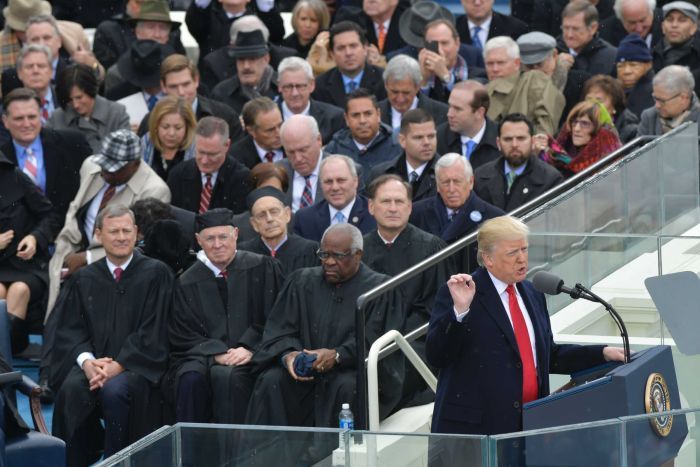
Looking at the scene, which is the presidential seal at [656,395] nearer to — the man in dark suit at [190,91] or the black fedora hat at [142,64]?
the man in dark suit at [190,91]

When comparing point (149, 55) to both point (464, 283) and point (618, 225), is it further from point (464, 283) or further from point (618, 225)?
point (464, 283)

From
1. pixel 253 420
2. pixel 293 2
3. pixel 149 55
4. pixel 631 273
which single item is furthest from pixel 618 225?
pixel 293 2

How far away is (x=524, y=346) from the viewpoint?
6.89 meters

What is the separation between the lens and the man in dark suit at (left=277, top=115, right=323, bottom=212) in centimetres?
1098

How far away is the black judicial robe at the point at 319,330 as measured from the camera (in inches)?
355

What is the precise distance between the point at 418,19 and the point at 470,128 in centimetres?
243

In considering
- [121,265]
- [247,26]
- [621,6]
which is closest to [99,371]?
[121,265]

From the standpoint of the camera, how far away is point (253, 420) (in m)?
9.26

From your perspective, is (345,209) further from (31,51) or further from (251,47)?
(31,51)

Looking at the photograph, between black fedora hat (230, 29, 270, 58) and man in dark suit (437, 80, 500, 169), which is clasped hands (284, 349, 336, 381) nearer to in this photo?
man in dark suit (437, 80, 500, 169)

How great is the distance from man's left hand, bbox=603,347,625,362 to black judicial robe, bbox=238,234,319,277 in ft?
11.0

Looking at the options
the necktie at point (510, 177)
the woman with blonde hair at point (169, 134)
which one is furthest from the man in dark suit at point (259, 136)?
the necktie at point (510, 177)

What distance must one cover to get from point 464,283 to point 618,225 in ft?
10.9

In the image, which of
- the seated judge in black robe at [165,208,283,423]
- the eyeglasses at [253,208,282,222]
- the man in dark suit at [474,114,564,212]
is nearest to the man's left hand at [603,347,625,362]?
the seated judge in black robe at [165,208,283,423]
